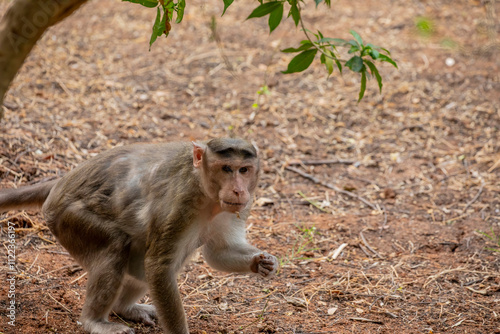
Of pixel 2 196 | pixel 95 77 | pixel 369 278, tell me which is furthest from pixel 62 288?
pixel 95 77

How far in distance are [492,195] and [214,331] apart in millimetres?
4524

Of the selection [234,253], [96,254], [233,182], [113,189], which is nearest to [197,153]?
[233,182]

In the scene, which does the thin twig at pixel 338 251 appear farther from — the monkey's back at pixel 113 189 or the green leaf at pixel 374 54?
the green leaf at pixel 374 54

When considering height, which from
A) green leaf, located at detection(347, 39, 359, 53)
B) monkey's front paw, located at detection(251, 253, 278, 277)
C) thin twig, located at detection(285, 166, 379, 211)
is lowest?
thin twig, located at detection(285, 166, 379, 211)

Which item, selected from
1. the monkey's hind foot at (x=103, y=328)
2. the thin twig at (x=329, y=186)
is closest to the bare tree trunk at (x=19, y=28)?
the monkey's hind foot at (x=103, y=328)

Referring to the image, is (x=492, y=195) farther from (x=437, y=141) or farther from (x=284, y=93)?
(x=284, y=93)

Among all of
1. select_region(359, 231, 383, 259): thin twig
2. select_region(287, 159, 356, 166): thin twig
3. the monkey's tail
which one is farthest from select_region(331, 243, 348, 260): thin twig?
the monkey's tail

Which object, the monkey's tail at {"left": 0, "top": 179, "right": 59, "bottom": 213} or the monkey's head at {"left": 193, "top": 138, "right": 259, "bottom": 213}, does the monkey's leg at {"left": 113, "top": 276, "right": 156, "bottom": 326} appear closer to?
the monkey's tail at {"left": 0, "top": 179, "right": 59, "bottom": 213}

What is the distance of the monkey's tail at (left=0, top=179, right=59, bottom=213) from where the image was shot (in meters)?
5.10

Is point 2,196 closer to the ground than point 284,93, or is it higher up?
higher up

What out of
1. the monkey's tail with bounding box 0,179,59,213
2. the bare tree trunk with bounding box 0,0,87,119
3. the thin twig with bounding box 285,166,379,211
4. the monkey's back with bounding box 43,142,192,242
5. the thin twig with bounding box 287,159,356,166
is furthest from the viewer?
the thin twig with bounding box 287,159,356,166

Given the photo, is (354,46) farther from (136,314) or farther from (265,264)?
(136,314)

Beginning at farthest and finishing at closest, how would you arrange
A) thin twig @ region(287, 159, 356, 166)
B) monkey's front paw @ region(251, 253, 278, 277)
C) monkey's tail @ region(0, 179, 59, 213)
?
thin twig @ region(287, 159, 356, 166) < monkey's tail @ region(0, 179, 59, 213) < monkey's front paw @ region(251, 253, 278, 277)

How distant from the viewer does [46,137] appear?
7684 millimetres
